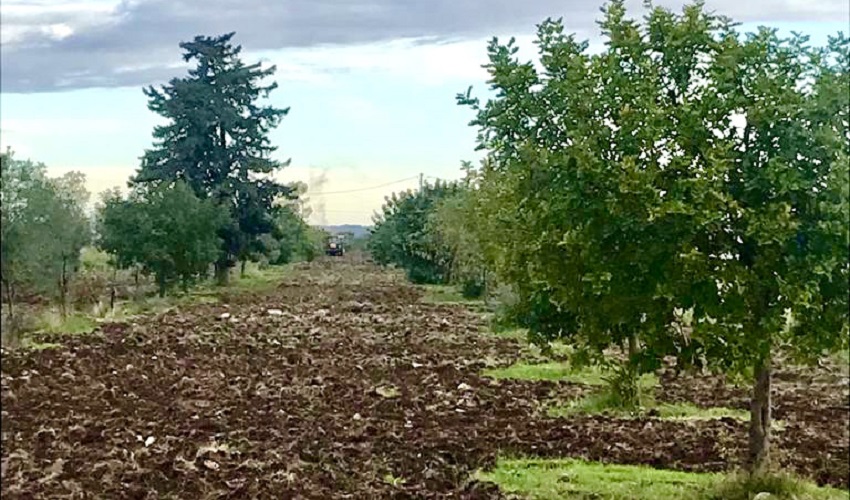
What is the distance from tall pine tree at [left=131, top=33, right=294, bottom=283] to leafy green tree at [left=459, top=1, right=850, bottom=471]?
1933 millimetres

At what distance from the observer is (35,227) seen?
5.29 meters

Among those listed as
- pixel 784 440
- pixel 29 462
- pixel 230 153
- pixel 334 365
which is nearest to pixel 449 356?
pixel 334 365

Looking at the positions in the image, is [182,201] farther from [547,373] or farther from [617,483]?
[617,483]

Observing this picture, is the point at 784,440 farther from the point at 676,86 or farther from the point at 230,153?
the point at 230,153

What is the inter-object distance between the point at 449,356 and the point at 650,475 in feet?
22.7

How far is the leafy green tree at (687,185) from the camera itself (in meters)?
5.01

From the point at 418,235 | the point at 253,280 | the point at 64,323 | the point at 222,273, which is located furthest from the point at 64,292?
the point at 418,235

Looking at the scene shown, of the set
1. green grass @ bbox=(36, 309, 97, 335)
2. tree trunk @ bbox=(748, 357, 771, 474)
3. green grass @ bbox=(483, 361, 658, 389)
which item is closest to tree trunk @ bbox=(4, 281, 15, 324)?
green grass @ bbox=(36, 309, 97, 335)

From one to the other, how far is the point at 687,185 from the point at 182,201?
7.77 m

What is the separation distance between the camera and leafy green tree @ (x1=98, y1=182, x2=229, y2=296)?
10773 mm

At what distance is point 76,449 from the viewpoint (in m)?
6.96

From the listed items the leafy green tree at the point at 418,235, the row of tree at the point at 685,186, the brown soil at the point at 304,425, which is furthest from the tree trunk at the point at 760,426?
the leafy green tree at the point at 418,235

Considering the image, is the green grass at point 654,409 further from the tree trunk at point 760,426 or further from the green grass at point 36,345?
the green grass at point 36,345

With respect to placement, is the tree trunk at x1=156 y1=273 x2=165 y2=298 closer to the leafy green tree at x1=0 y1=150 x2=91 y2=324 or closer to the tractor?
the leafy green tree at x1=0 y1=150 x2=91 y2=324
